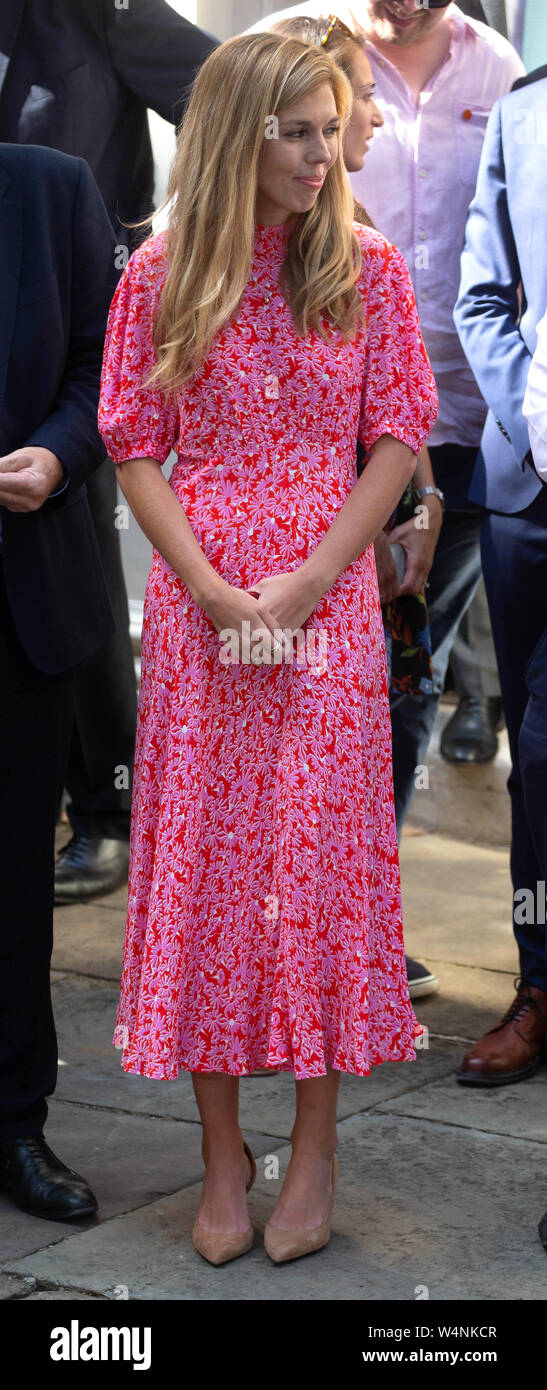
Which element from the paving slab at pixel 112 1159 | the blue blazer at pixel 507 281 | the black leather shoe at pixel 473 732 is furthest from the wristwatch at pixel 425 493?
the black leather shoe at pixel 473 732

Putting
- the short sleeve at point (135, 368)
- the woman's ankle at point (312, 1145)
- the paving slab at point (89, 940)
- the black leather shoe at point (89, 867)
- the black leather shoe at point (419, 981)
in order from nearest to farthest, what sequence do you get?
the short sleeve at point (135, 368) → the woman's ankle at point (312, 1145) → the black leather shoe at point (419, 981) → the paving slab at point (89, 940) → the black leather shoe at point (89, 867)

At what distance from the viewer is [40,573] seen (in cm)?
314

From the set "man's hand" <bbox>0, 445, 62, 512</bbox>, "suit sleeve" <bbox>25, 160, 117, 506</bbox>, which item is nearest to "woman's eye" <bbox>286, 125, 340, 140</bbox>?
"suit sleeve" <bbox>25, 160, 117, 506</bbox>

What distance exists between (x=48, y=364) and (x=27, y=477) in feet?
0.83

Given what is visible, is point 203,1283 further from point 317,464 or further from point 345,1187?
point 317,464

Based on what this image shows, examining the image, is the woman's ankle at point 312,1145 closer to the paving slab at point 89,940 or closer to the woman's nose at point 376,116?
the paving slab at point 89,940

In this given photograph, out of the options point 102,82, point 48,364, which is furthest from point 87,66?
point 48,364

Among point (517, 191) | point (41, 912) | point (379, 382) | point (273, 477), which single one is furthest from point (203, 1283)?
point (517, 191)

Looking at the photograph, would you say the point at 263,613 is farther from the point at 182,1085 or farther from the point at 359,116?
the point at 182,1085

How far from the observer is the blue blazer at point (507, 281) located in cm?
370

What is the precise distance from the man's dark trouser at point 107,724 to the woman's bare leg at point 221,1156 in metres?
2.22

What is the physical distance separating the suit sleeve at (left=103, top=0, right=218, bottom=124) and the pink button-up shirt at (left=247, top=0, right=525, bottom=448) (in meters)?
0.69

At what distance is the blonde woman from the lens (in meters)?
2.89
